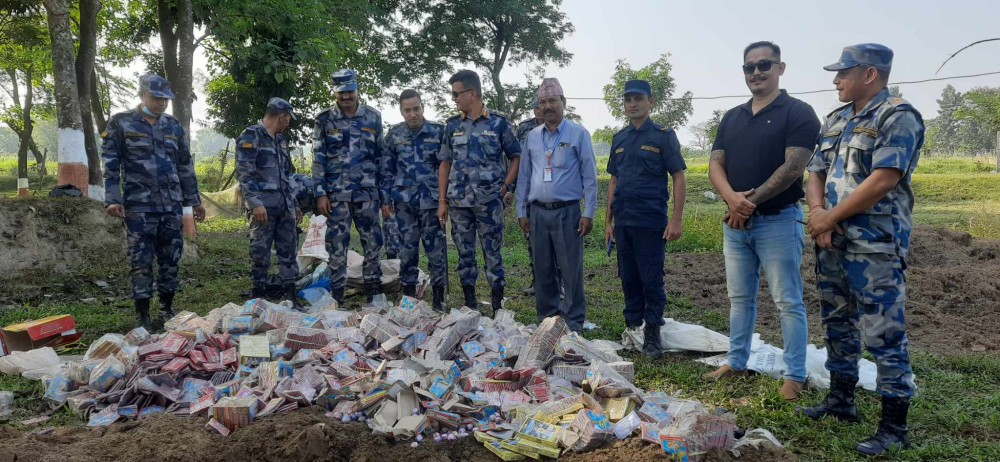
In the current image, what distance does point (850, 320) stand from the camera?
295cm

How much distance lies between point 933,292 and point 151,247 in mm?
7954

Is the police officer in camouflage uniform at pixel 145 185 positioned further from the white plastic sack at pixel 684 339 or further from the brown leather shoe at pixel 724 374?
the brown leather shoe at pixel 724 374

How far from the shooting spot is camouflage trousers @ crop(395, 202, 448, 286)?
5441 mm

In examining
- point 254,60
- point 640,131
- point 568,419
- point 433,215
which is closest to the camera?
point 568,419

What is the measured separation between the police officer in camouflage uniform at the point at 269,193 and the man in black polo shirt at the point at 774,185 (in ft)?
13.0

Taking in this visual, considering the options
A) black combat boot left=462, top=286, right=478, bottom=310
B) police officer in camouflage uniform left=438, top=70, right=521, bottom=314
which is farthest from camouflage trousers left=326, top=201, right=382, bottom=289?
black combat boot left=462, top=286, right=478, bottom=310

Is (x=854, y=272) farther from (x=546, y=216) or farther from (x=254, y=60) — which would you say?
(x=254, y=60)

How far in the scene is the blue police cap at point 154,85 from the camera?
16.2ft

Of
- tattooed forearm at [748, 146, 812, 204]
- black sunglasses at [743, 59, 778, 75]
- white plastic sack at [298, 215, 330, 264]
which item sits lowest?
white plastic sack at [298, 215, 330, 264]

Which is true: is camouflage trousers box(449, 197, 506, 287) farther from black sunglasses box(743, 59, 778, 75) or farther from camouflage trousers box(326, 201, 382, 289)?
black sunglasses box(743, 59, 778, 75)

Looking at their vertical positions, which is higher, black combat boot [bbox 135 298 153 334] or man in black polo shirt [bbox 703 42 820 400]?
man in black polo shirt [bbox 703 42 820 400]

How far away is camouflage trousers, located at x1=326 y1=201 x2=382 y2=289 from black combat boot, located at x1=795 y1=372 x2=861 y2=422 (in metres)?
3.92

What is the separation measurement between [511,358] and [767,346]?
1.86m

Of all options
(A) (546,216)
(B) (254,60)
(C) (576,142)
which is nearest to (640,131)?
(C) (576,142)
